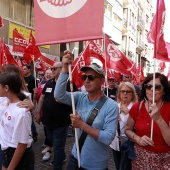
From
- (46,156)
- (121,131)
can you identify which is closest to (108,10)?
(46,156)

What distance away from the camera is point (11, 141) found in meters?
2.25

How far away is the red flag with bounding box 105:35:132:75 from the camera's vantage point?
660 centimetres

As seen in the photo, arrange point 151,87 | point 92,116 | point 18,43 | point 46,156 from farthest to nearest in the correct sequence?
1. point 18,43
2. point 46,156
3. point 151,87
4. point 92,116

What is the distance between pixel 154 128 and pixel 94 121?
2.15 feet

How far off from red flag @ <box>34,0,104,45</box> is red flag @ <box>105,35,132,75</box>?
14.1 feet

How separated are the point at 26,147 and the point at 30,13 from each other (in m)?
16.2

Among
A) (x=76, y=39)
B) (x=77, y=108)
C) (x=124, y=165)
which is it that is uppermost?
(x=76, y=39)

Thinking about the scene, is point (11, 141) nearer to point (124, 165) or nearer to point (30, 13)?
point (124, 165)

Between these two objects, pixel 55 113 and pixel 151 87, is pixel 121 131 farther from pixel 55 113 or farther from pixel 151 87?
pixel 55 113

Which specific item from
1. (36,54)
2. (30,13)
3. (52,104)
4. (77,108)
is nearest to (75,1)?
(77,108)

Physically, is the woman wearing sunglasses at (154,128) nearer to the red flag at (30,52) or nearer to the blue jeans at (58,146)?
the blue jeans at (58,146)

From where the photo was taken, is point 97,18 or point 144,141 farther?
point 144,141

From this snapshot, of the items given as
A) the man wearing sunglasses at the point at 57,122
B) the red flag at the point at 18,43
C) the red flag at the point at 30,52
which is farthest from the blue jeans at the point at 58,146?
the red flag at the point at 18,43

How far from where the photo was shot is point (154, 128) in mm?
2441
